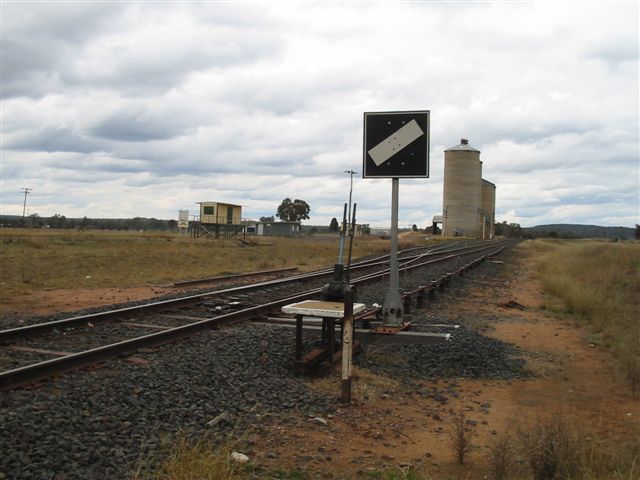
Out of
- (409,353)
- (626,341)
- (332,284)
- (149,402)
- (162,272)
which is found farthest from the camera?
(162,272)

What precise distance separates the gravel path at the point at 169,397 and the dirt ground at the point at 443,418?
31 centimetres

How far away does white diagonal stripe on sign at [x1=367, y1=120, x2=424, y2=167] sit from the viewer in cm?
793

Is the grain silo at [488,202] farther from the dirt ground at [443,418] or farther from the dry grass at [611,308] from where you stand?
the dirt ground at [443,418]

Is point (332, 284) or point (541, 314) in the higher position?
point (332, 284)

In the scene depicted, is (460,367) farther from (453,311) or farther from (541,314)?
(541,314)

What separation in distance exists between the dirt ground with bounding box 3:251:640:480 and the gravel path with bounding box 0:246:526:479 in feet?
1.03

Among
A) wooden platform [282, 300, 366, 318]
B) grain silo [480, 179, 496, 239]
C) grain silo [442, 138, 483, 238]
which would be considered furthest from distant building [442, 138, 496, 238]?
wooden platform [282, 300, 366, 318]

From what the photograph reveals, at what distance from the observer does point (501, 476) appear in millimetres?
3945

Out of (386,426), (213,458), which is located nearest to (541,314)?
(386,426)

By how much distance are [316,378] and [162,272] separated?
16.2 meters

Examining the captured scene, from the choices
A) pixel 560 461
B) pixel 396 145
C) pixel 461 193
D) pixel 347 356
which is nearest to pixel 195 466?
pixel 347 356

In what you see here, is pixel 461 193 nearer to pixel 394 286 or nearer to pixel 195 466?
pixel 394 286

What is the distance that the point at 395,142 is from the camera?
7.99m

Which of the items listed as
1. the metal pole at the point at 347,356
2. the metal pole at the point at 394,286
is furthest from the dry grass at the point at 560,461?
the metal pole at the point at 394,286
